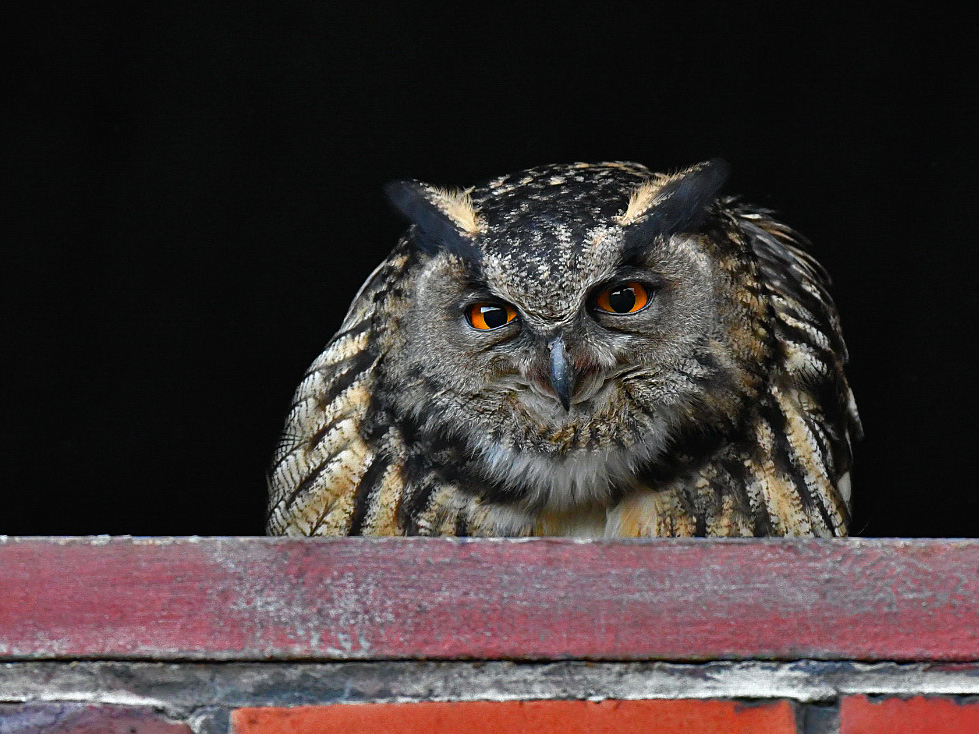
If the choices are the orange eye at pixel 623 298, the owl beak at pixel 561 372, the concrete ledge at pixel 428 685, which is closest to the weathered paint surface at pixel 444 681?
the concrete ledge at pixel 428 685

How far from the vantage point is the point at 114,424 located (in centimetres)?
292

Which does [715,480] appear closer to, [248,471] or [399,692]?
[399,692]

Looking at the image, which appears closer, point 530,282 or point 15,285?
point 530,282

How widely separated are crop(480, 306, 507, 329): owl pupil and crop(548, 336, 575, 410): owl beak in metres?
0.11

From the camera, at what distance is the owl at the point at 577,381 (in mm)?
1682

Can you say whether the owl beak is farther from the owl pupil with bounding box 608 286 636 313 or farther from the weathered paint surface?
the weathered paint surface

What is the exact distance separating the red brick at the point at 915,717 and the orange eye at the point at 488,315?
30.1 inches

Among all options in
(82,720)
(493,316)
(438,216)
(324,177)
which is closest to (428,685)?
(82,720)

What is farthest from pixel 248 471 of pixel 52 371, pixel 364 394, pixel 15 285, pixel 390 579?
pixel 390 579

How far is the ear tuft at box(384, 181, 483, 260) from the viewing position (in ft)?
5.71

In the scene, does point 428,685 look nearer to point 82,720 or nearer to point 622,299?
point 82,720

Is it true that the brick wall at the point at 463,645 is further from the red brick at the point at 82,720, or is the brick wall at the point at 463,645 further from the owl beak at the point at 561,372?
the owl beak at the point at 561,372

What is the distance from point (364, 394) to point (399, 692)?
0.87 meters

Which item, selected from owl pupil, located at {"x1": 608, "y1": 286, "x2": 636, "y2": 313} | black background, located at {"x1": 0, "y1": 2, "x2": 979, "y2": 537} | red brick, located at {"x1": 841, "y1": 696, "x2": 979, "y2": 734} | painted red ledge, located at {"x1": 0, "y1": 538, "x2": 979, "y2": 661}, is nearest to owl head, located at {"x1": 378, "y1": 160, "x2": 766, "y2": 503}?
owl pupil, located at {"x1": 608, "y1": 286, "x2": 636, "y2": 313}
